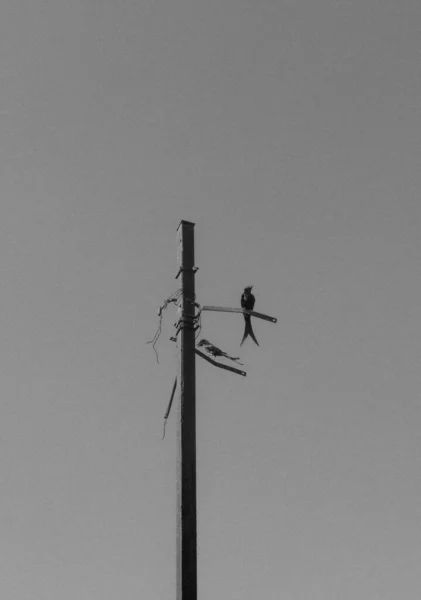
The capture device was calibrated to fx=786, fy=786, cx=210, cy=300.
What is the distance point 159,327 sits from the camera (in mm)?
8812

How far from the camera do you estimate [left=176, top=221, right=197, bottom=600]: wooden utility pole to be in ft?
21.9

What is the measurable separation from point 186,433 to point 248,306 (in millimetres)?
1806

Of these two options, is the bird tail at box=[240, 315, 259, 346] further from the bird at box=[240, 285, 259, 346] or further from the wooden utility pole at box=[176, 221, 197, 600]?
the wooden utility pole at box=[176, 221, 197, 600]

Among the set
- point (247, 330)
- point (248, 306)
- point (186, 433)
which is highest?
point (248, 306)

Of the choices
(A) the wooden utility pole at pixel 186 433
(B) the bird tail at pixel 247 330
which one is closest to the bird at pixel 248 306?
(B) the bird tail at pixel 247 330

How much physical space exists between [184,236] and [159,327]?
117 centimetres

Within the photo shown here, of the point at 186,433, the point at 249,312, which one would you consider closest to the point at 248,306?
the point at 249,312

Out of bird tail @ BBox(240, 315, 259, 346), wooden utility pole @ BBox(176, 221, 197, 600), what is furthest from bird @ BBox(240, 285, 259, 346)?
wooden utility pole @ BBox(176, 221, 197, 600)

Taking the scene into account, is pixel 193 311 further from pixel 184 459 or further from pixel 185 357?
pixel 184 459

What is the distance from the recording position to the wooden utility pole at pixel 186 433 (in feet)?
21.9

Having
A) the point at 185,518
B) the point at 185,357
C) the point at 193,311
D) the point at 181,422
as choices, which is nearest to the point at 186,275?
the point at 193,311

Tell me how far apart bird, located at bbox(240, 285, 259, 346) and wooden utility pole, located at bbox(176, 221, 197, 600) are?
71 centimetres

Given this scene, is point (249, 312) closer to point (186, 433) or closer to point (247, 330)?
point (247, 330)

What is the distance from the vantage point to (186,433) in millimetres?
7254
